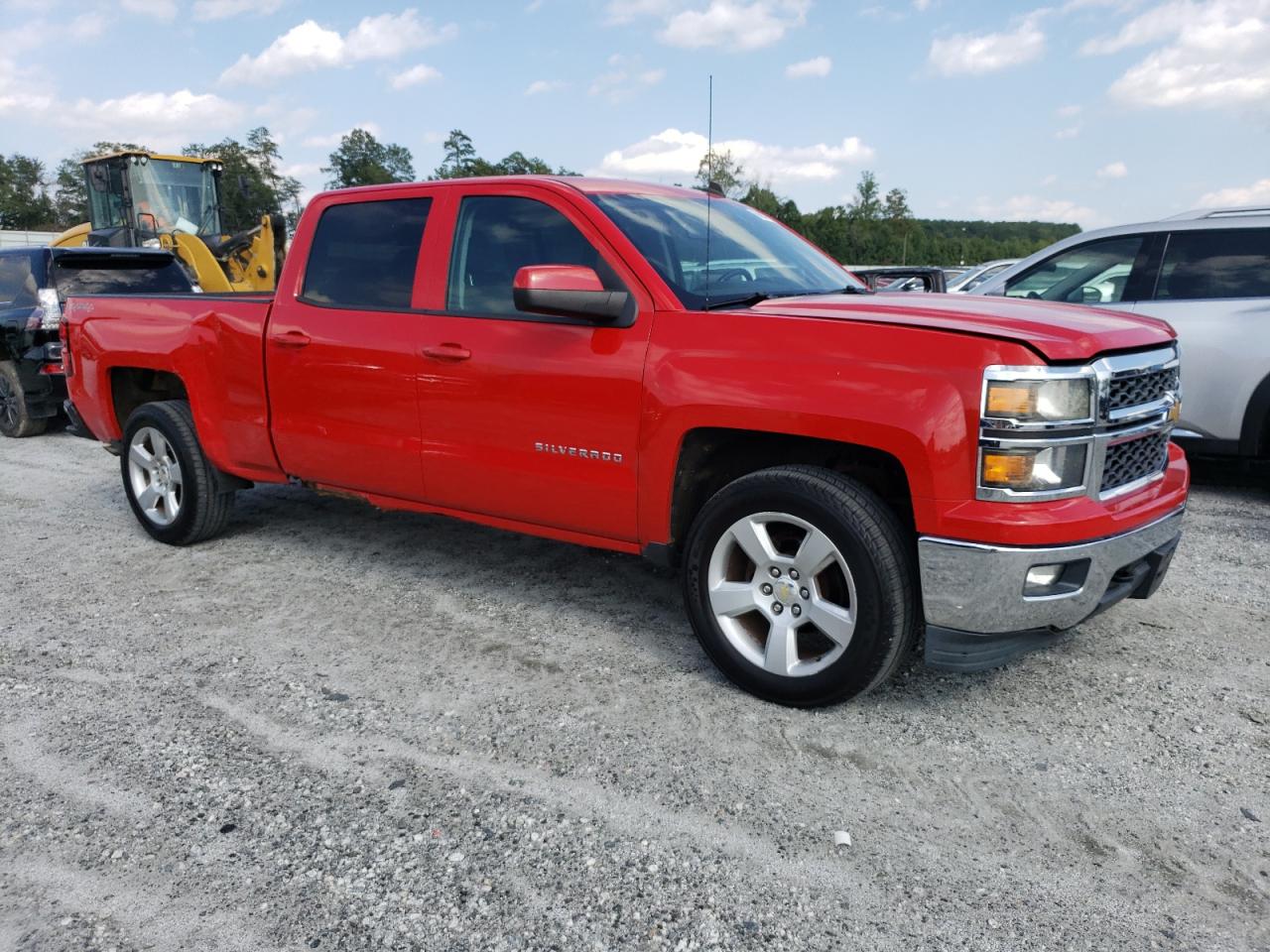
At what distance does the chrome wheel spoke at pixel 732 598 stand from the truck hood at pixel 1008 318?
95 cm

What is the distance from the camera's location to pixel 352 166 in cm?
7494

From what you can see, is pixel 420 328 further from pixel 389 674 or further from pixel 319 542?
pixel 319 542

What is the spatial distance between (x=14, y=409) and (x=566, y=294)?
8144mm

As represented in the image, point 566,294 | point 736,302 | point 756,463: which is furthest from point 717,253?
point 756,463

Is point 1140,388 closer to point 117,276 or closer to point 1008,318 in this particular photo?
point 1008,318

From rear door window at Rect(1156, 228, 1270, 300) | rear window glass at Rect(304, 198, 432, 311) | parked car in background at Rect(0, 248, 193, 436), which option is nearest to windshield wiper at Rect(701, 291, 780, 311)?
rear window glass at Rect(304, 198, 432, 311)

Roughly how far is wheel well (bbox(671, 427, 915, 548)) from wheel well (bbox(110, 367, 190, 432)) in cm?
340

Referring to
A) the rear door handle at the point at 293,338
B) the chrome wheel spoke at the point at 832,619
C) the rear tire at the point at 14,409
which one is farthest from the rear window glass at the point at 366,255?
the rear tire at the point at 14,409

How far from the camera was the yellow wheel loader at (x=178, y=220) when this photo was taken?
48.2 feet

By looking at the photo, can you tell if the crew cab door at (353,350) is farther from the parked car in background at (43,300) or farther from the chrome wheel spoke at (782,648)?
the parked car in background at (43,300)

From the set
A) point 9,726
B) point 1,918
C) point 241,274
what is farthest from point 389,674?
point 241,274

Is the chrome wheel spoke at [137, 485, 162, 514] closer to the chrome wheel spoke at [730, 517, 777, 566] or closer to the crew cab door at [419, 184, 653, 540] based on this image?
the crew cab door at [419, 184, 653, 540]

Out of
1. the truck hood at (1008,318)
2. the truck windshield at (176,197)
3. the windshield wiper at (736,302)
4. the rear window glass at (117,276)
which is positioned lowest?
the truck hood at (1008,318)

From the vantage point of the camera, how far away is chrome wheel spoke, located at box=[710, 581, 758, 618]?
3.36m
